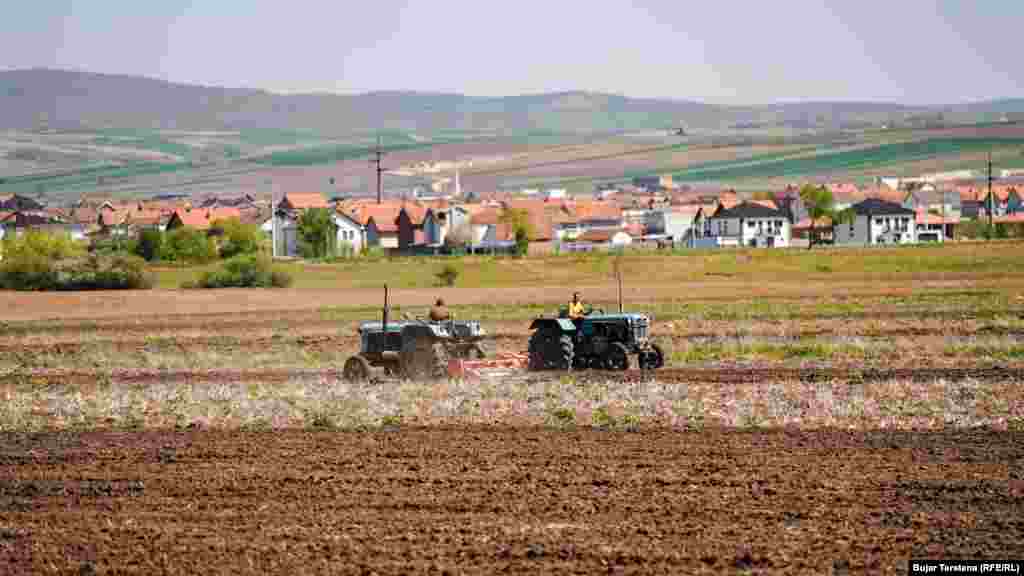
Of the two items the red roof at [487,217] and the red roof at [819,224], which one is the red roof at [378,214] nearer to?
the red roof at [487,217]

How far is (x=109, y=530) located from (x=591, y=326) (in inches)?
666

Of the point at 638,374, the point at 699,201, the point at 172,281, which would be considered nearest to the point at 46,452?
the point at 638,374

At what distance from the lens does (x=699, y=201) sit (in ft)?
562

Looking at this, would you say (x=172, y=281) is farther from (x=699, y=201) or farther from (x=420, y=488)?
(x=699, y=201)

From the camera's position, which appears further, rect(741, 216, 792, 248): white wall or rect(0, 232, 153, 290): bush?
rect(741, 216, 792, 248): white wall

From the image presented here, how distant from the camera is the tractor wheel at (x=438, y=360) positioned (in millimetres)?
29922

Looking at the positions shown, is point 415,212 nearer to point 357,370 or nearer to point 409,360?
point 357,370

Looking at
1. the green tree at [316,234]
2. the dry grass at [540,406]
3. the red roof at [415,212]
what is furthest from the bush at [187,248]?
the dry grass at [540,406]

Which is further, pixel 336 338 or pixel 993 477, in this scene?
pixel 336 338

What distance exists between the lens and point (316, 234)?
10888cm

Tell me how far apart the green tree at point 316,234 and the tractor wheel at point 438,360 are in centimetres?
7575

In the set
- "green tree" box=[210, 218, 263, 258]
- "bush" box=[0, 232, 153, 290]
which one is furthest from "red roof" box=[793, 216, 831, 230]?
"bush" box=[0, 232, 153, 290]

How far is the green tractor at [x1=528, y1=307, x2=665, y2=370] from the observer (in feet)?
Result: 104

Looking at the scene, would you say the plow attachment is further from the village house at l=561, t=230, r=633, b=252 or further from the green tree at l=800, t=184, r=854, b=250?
the green tree at l=800, t=184, r=854, b=250
